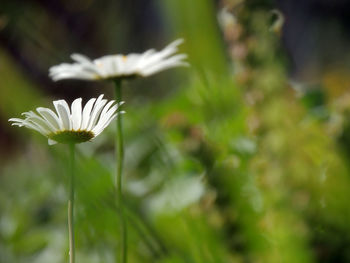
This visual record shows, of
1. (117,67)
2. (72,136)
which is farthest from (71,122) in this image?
(117,67)

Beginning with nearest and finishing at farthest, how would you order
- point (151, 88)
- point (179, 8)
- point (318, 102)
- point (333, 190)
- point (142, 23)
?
point (179, 8) < point (333, 190) < point (318, 102) < point (151, 88) < point (142, 23)

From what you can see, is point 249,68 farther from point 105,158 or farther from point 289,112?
point 105,158

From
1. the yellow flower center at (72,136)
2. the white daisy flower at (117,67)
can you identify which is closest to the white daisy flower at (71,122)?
the yellow flower center at (72,136)

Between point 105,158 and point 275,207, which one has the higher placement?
point 105,158

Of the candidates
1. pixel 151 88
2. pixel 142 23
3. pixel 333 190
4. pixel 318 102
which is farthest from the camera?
pixel 142 23

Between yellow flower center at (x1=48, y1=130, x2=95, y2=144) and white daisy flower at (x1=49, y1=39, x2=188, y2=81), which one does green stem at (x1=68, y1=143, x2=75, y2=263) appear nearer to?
yellow flower center at (x1=48, y1=130, x2=95, y2=144)

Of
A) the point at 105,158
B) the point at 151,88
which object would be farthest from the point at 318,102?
the point at 151,88

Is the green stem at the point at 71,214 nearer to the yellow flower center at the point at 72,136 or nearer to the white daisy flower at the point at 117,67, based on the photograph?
the yellow flower center at the point at 72,136

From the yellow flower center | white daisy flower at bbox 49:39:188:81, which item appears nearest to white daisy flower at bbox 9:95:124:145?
the yellow flower center
